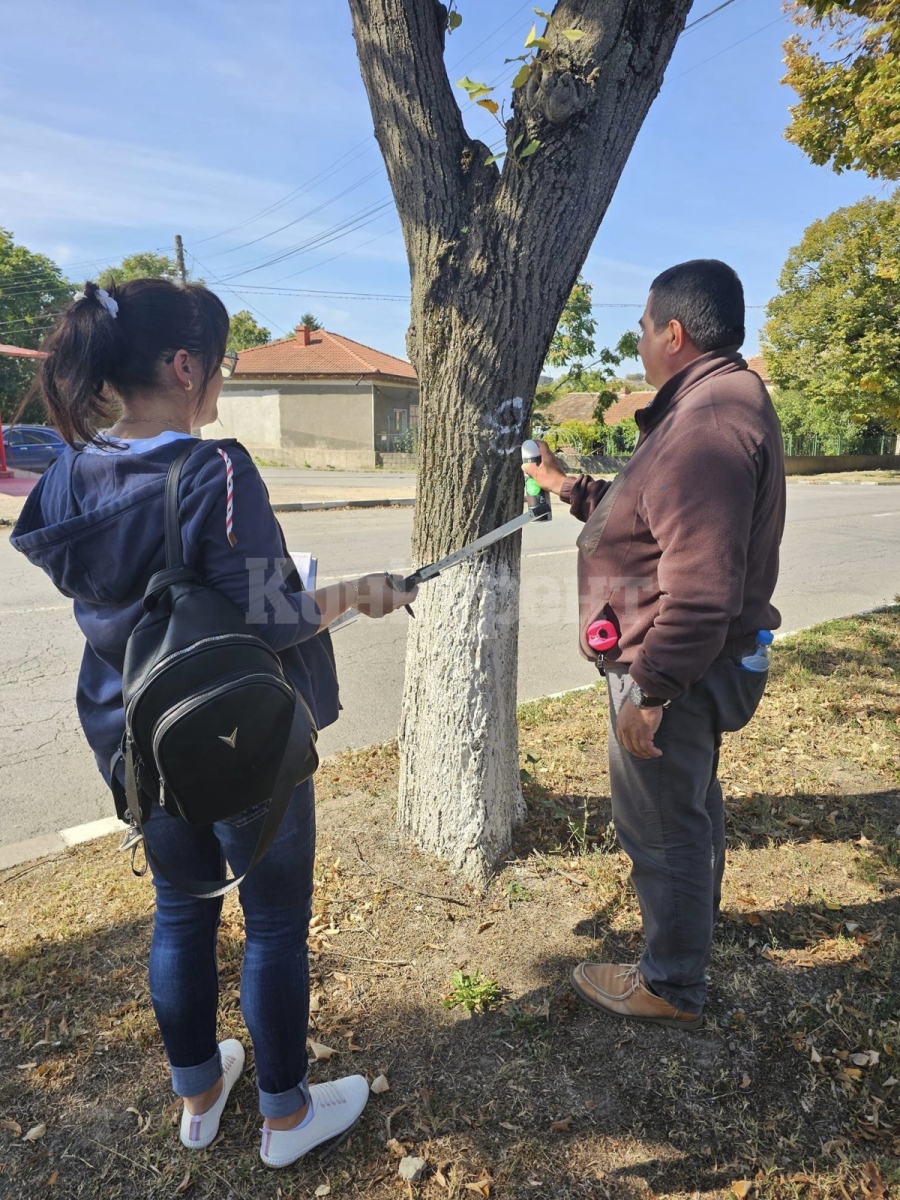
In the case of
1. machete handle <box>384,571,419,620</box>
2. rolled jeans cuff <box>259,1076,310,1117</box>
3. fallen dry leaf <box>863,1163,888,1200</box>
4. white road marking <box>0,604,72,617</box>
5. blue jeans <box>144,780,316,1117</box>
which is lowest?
fallen dry leaf <box>863,1163,888,1200</box>

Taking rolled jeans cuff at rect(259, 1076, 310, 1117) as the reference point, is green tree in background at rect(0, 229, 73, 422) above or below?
above

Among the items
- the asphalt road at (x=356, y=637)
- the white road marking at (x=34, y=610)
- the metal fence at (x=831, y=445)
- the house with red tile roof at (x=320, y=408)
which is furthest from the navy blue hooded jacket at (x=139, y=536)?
the metal fence at (x=831, y=445)

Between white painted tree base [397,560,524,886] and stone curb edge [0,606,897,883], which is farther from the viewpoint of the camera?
stone curb edge [0,606,897,883]

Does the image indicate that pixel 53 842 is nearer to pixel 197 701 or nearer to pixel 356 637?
pixel 197 701

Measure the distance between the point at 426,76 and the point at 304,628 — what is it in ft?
6.38

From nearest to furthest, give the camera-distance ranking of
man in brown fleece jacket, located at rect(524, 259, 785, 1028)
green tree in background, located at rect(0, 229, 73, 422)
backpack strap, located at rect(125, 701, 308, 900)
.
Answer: backpack strap, located at rect(125, 701, 308, 900)
man in brown fleece jacket, located at rect(524, 259, 785, 1028)
green tree in background, located at rect(0, 229, 73, 422)

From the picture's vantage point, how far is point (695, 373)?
6.31ft

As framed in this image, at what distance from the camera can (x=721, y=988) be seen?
2.35 m

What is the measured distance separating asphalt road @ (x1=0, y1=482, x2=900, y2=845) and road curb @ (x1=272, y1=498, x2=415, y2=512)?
157cm

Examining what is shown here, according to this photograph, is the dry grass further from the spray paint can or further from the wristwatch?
the spray paint can

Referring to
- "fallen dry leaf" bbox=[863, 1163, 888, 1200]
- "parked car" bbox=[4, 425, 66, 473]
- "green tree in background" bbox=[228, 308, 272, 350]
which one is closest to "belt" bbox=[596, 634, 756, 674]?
"fallen dry leaf" bbox=[863, 1163, 888, 1200]

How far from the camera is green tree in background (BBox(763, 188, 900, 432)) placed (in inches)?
993

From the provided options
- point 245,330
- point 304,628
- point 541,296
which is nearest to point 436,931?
point 304,628

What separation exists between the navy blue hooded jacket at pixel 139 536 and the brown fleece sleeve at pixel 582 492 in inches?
47.1
